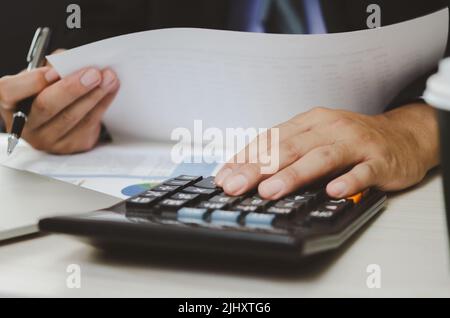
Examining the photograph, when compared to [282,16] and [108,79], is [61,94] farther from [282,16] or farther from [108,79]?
[282,16]

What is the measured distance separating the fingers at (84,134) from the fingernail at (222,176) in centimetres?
31

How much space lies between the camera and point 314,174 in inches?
21.0

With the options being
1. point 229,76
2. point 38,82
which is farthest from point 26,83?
point 229,76

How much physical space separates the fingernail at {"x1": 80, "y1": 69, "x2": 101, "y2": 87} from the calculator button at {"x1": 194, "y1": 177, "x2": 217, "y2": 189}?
275 millimetres

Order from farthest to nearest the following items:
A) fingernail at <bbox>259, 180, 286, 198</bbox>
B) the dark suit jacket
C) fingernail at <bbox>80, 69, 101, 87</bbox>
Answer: the dark suit jacket < fingernail at <bbox>80, 69, 101, 87</bbox> < fingernail at <bbox>259, 180, 286, 198</bbox>

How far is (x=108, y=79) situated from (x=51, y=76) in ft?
0.31

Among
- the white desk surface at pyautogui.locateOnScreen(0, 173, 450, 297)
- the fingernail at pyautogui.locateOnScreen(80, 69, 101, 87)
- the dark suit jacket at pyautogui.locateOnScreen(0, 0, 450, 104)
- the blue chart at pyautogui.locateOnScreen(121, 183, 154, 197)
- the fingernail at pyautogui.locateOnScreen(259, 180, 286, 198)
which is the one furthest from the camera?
the dark suit jacket at pyautogui.locateOnScreen(0, 0, 450, 104)

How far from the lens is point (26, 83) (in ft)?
2.62

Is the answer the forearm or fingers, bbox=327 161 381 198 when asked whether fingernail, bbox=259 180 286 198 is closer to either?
fingers, bbox=327 161 381 198

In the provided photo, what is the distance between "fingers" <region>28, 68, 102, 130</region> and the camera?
2.49 feet

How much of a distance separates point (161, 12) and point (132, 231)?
3.12 feet

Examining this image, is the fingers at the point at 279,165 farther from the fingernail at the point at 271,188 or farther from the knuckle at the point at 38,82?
the knuckle at the point at 38,82

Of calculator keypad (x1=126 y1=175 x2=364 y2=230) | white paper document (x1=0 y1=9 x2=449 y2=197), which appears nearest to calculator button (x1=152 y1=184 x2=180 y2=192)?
calculator keypad (x1=126 y1=175 x2=364 y2=230)

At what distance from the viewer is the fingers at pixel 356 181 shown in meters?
0.50
